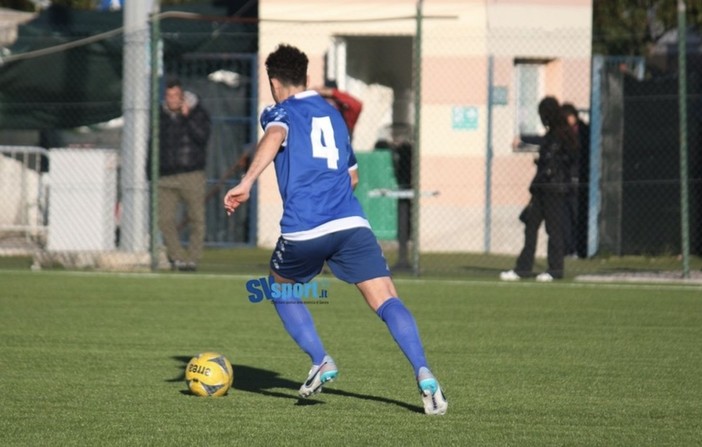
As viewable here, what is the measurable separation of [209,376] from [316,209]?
1.17 meters

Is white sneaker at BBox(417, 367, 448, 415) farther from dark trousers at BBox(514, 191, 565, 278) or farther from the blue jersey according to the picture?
dark trousers at BBox(514, 191, 565, 278)

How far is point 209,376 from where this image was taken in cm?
768

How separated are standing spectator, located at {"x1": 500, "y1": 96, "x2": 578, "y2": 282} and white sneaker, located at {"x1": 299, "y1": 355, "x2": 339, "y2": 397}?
8.77 m

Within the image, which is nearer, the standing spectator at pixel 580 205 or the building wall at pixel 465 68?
the standing spectator at pixel 580 205

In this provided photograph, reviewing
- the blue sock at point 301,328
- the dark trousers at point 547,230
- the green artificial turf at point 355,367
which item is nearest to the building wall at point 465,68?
the dark trousers at point 547,230

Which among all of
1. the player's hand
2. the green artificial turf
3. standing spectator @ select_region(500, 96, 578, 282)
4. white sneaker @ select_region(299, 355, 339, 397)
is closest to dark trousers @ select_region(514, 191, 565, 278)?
standing spectator @ select_region(500, 96, 578, 282)

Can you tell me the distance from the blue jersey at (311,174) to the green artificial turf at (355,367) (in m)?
→ 0.97

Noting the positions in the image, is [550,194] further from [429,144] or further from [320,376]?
[320,376]

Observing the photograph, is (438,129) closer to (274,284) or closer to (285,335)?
(285,335)

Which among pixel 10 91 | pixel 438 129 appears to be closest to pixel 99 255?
pixel 10 91

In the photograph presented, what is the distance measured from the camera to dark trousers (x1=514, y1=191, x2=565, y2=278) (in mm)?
15867

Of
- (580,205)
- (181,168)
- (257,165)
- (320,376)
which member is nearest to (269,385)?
(320,376)

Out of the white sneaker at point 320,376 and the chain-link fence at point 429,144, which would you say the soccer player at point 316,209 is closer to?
the white sneaker at point 320,376

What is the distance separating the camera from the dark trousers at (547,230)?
→ 1587cm
